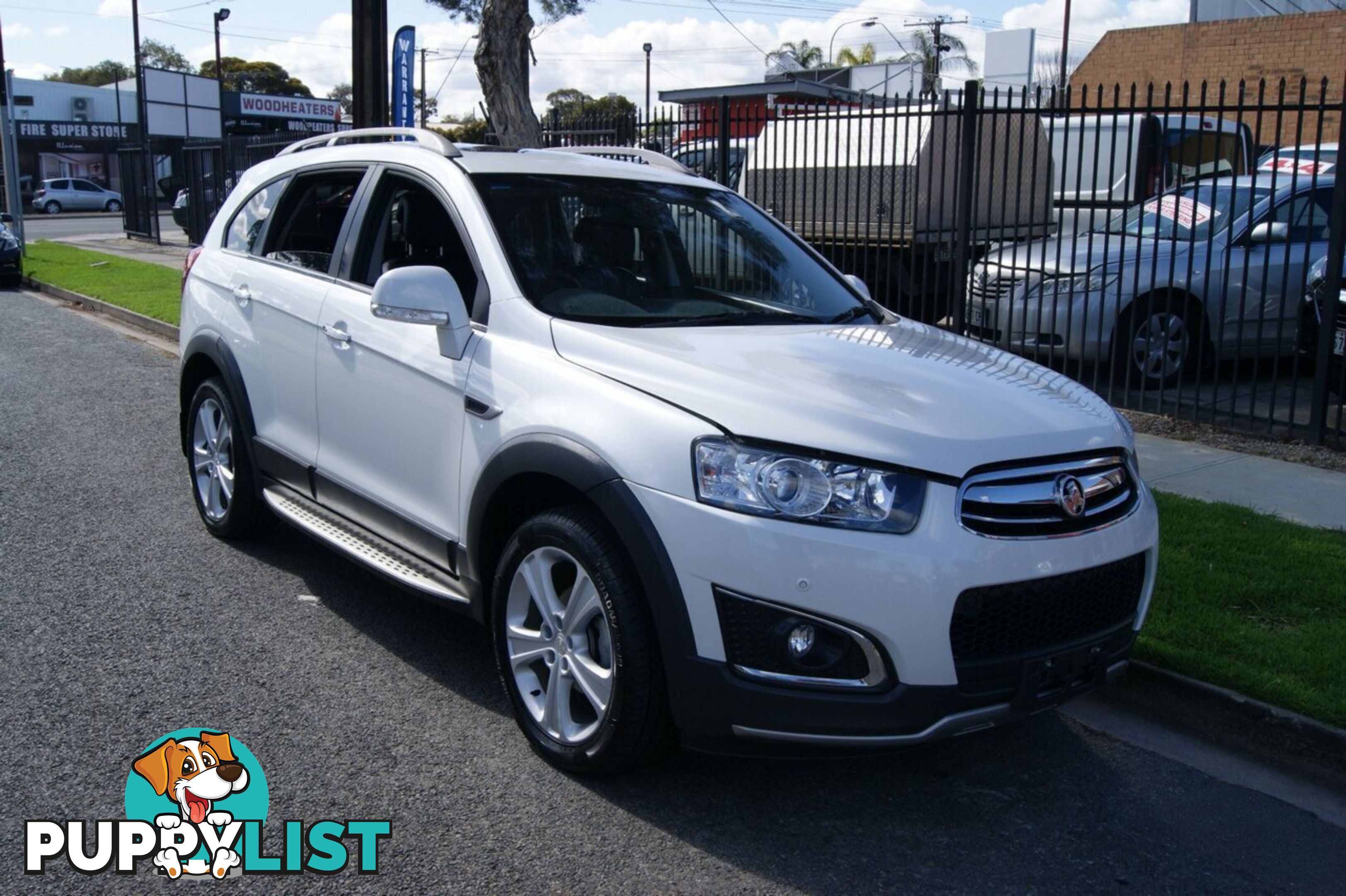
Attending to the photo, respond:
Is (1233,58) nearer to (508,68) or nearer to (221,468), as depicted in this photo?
(508,68)

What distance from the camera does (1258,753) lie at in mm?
4070

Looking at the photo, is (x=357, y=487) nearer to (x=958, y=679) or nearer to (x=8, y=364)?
(x=958, y=679)

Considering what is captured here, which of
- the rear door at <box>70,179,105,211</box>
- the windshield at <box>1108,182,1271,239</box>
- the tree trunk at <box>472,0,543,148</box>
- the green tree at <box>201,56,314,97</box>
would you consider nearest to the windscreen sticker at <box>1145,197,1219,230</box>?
the windshield at <box>1108,182,1271,239</box>

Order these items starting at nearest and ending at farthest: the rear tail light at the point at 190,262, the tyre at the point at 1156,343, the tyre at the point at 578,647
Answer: the tyre at the point at 578,647 < the rear tail light at the point at 190,262 < the tyre at the point at 1156,343

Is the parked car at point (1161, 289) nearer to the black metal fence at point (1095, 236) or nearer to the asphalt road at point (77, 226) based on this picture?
the black metal fence at point (1095, 236)

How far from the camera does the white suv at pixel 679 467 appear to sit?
3.14m

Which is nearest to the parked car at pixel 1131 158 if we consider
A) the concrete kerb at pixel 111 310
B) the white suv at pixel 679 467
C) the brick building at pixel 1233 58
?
the white suv at pixel 679 467

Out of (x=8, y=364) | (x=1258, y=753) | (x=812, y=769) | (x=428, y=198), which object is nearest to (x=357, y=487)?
(x=428, y=198)

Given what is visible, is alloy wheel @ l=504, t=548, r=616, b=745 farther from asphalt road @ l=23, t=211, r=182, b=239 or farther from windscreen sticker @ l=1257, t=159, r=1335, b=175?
asphalt road @ l=23, t=211, r=182, b=239

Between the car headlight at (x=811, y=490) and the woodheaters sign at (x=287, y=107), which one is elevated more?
the woodheaters sign at (x=287, y=107)

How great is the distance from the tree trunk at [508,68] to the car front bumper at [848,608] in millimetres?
9084

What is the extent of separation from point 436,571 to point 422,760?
2.24ft

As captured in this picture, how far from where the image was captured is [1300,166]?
39.7ft

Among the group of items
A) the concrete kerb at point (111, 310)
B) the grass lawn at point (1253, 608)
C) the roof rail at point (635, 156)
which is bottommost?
the grass lawn at point (1253, 608)
